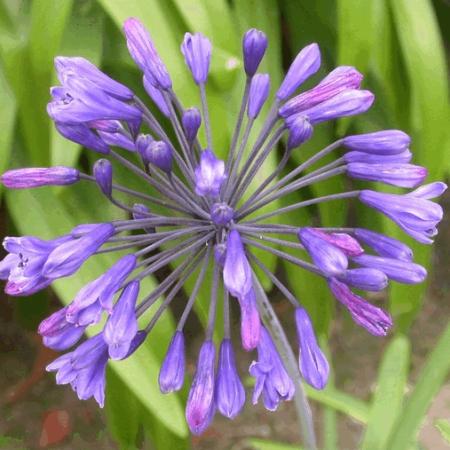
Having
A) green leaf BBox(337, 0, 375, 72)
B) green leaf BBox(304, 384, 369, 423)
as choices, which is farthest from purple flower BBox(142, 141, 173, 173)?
green leaf BBox(304, 384, 369, 423)

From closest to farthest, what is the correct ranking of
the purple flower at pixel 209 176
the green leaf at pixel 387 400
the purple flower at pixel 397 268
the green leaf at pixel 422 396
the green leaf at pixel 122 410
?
the purple flower at pixel 209 176
the purple flower at pixel 397 268
the green leaf at pixel 422 396
the green leaf at pixel 387 400
the green leaf at pixel 122 410

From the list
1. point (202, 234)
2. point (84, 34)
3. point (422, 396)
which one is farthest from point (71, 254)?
point (84, 34)

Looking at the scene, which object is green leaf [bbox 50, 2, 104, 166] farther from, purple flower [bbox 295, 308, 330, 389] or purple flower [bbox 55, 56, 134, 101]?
purple flower [bbox 295, 308, 330, 389]

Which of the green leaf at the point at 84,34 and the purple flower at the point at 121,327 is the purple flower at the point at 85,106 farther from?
the green leaf at the point at 84,34

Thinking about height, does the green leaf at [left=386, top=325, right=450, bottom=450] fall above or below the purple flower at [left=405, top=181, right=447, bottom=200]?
below

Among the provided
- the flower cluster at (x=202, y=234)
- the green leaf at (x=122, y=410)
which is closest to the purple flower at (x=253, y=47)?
the flower cluster at (x=202, y=234)
